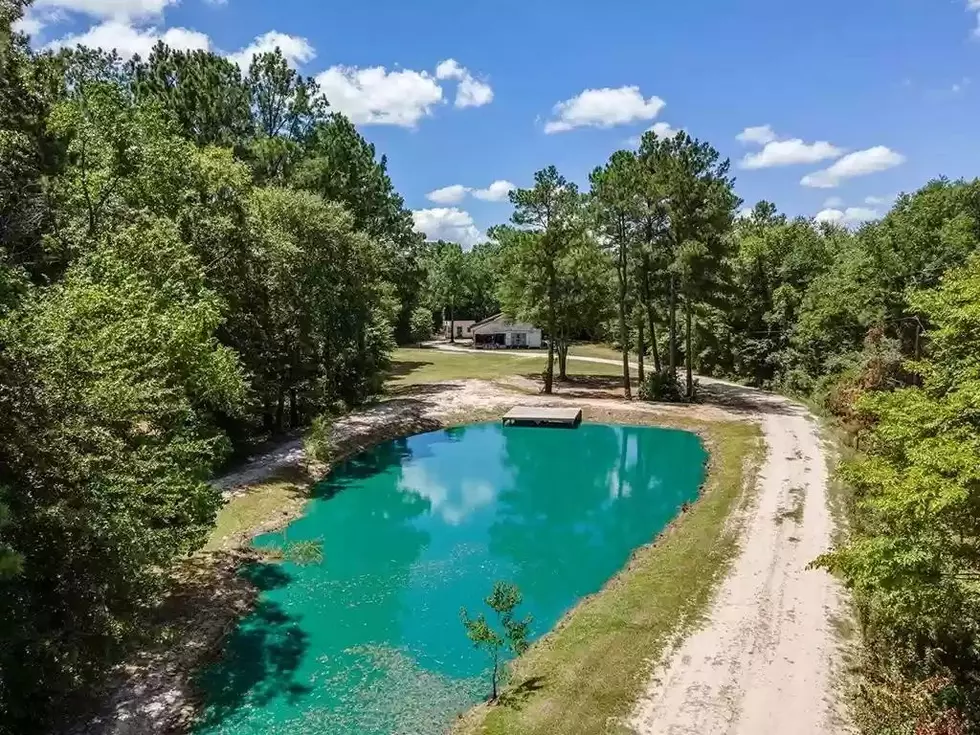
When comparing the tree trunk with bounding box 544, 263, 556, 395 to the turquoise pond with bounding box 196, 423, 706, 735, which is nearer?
the turquoise pond with bounding box 196, 423, 706, 735

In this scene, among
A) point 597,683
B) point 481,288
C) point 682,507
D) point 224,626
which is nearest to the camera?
point 597,683

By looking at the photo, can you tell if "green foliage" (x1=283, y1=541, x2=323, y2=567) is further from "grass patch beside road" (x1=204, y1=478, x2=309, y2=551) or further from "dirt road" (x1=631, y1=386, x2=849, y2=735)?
"dirt road" (x1=631, y1=386, x2=849, y2=735)

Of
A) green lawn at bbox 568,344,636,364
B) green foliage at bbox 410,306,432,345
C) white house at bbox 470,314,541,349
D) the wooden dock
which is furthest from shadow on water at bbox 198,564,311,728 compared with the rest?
white house at bbox 470,314,541,349

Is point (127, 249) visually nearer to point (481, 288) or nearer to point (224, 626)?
point (224, 626)

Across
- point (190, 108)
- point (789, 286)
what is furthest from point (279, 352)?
point (789, 286)

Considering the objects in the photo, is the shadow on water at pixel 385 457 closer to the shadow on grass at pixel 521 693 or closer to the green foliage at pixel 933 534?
the shadow on grass at pixel 521 693
